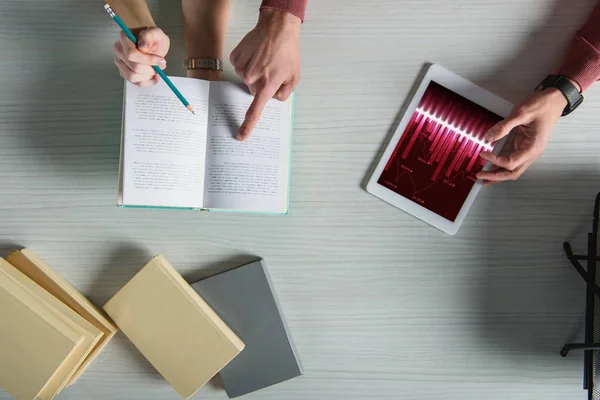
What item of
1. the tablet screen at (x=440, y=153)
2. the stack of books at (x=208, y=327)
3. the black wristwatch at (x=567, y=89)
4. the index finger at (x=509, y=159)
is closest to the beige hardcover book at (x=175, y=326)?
the stack of books at (x=208, y=327)

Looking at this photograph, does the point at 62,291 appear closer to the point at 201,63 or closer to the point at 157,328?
the point at 157,328

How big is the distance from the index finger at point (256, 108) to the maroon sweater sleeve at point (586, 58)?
519mm

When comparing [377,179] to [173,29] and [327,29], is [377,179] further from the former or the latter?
[173,29]

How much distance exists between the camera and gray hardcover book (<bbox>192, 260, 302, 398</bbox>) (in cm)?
87

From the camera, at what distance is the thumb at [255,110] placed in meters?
0.78

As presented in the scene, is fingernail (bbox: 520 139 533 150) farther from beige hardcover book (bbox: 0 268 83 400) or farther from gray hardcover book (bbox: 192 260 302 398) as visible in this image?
beige hardcover book (bbox: 0 268 83 400)

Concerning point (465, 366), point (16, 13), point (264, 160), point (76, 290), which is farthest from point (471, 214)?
point (16, 13)

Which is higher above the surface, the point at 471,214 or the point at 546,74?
the point at 546,74

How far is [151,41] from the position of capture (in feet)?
2.32

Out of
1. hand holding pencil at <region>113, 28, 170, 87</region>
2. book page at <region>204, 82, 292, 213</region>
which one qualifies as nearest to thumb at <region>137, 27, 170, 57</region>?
hand holding pencil at <region>113, 28, 170, 87</region>

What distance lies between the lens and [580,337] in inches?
34.9

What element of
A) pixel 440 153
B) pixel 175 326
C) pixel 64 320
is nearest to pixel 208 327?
pixel 175 326

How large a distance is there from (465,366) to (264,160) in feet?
1.75

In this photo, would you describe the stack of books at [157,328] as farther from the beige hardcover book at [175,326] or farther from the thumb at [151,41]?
the thumb at [151,41]
